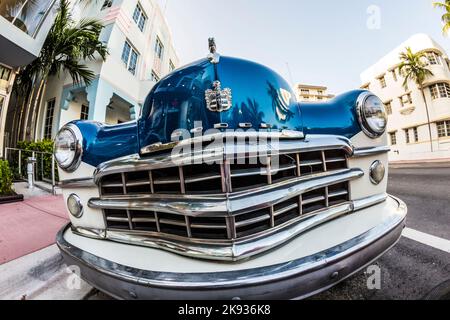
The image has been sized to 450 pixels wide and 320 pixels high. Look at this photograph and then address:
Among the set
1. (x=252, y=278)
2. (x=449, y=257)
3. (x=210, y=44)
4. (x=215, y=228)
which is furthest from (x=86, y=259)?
(x=449, y=257)

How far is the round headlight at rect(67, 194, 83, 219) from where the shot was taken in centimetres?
137

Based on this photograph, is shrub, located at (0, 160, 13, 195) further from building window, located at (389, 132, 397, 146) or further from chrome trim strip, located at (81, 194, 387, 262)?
building window, located at (389, 132, 397, 146)

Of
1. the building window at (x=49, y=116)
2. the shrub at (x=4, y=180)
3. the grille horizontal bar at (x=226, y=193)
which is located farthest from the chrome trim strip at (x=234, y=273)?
the building window at (x=49, y=116)

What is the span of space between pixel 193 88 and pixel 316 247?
3.20 feet

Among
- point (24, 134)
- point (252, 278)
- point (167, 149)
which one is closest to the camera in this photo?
point (252, 278)

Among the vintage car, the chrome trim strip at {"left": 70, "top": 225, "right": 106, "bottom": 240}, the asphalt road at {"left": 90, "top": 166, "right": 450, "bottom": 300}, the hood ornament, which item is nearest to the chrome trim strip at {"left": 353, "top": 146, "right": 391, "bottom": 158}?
the vintage car

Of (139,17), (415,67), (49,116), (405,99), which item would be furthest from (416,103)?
(49,116)

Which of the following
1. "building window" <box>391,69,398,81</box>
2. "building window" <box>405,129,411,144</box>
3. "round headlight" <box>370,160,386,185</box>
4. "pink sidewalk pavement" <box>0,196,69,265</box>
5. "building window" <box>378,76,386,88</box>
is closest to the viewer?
"round headlight" <box>370,160,386,185</box>

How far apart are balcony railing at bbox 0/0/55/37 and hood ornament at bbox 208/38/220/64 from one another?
871 centimetres

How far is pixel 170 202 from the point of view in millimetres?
1025

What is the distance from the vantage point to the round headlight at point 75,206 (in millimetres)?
1374

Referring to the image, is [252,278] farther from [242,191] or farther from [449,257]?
[449,257]

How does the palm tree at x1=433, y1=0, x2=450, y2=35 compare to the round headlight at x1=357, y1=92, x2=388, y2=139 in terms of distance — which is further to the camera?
the palm tree at x1=433, y1=0, x2=450, y2=35

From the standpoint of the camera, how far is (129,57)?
953 centimetres
